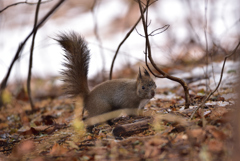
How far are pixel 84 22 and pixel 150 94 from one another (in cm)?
600

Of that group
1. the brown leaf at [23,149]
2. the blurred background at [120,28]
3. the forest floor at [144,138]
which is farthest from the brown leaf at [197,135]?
the blurred background at [120,28]

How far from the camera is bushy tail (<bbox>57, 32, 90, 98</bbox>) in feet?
12.9

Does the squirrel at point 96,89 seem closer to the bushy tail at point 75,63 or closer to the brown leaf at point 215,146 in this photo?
the bushy tail at point 75,63

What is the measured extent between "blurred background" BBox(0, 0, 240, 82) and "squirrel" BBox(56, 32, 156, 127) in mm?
1557

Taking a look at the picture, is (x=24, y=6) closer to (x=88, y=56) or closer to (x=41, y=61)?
(x=41, y=61)

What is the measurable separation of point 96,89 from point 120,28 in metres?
6.52

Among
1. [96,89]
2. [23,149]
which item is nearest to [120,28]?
[96,89]

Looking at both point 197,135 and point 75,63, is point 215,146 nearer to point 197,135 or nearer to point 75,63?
point 197,135

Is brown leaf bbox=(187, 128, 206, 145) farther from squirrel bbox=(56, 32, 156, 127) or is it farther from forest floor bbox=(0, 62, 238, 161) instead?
squirrel bbox=(56, 32, 156, 127)

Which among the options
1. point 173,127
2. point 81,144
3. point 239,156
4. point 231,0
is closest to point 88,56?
point 81,144

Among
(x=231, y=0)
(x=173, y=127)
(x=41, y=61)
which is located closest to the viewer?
(x=173, y=127)

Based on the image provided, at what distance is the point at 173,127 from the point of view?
9.59ft

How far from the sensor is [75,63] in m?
4.01

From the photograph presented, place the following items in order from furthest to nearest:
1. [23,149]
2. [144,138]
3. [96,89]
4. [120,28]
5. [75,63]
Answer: [120,28] → [96,89] → [75,63] → [23,149] → [144,138]
